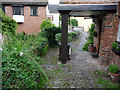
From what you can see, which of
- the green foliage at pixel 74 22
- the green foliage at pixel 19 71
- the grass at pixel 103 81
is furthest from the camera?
the green foliage at pixel 74 22

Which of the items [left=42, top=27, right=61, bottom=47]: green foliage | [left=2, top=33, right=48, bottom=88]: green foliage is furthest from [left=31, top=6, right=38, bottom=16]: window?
[left=2, top=33, right=48, bottom=88]: green foliage

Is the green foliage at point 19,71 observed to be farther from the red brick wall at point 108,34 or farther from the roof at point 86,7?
the red brick wall at point 108,34

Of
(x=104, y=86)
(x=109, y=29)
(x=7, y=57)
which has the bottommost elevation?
(x=104, y=86)

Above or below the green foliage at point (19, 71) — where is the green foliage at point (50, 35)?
above

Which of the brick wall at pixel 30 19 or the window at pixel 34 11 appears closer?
the window at pixel 34 11

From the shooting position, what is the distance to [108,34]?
6465 millimetres

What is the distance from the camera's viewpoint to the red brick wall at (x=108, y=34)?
244 inches

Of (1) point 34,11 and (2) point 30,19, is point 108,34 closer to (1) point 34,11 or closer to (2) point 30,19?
(1) point 34,11

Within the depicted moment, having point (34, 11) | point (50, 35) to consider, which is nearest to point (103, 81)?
point (50, 35)

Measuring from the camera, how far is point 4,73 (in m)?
3.71

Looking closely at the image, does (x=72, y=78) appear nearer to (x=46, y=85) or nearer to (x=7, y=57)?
(x=46, y=85)

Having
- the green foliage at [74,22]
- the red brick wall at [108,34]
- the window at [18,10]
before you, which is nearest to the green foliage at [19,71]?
the red brick wall at [108,34]

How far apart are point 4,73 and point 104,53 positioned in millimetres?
4961

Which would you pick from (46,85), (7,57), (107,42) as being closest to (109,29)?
(107,42)
